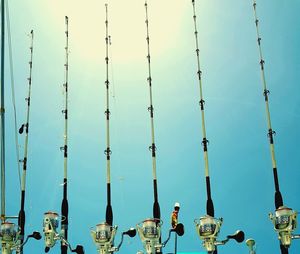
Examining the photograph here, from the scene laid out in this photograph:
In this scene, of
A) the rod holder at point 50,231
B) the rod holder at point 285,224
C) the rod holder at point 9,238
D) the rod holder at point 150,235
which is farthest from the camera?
the rod holder at point 9,238

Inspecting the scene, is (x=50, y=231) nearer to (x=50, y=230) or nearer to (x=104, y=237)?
(x=50, y=230)

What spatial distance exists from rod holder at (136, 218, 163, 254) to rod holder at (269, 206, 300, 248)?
8.34 feet

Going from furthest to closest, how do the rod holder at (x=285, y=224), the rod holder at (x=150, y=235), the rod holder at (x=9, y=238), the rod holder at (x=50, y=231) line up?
the rod holder at (x=9, y=238)
the rod holder at (x=50, y=231)
the rod holder at (x=150, y=235)
the rod holder at (x=285, y=224)

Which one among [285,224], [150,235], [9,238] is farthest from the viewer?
[9,238]

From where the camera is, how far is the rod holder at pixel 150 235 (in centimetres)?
1137

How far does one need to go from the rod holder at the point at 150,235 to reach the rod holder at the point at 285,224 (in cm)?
254

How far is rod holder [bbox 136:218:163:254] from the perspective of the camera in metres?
11.4

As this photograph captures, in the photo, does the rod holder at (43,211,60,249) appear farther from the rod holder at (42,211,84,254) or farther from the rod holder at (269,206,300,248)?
the rod holder at (269,206,300,248)

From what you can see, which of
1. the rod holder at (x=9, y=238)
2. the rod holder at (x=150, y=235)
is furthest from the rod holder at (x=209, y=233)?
the rod holder at (x=9, y=238)

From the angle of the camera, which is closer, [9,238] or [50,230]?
[50,230]

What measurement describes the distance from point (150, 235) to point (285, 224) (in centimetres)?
288

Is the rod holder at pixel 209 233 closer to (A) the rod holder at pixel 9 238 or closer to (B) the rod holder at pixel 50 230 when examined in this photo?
(B) the rod holder at pixel 50 230

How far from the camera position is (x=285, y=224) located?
1084cm

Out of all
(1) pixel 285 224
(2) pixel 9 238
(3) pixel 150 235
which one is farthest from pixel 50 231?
(1) pixel 285 224
